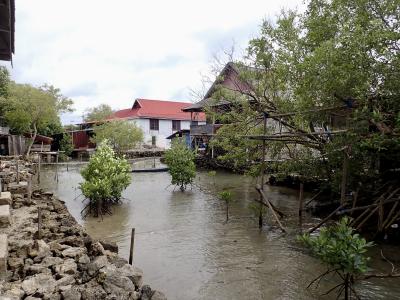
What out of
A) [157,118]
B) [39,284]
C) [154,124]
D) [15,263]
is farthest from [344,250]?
[154,124]

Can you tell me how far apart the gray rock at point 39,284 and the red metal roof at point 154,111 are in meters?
37.9

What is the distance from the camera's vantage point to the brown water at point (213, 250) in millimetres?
7656

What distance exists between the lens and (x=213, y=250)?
33.5 feet

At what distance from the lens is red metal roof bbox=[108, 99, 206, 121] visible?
4484cm

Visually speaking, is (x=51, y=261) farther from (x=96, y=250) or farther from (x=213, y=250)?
(x=213, y=250)

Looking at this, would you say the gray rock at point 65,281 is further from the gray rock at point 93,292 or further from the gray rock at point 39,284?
the gray rock at point 93,292

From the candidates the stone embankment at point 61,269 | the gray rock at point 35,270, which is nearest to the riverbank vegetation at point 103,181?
the stone embankment at point 61,269

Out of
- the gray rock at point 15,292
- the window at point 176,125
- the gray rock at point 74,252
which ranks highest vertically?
the window at point 176,125

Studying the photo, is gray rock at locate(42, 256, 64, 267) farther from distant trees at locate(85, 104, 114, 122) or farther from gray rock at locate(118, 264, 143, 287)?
distant trees at locate(85, 104, 114, 122)

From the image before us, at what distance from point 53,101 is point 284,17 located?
84.7ft

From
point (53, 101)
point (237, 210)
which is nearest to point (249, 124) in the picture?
point (237, 210)

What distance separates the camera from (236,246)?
1049cm

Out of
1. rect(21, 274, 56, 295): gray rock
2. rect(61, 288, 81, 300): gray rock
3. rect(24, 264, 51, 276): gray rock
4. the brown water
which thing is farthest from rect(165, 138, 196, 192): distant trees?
rect(61, 288, 81, 300): gray rock

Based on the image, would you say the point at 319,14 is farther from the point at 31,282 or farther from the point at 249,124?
the point at 31,282
